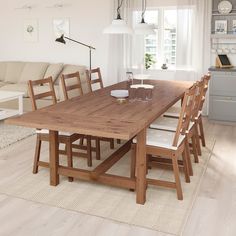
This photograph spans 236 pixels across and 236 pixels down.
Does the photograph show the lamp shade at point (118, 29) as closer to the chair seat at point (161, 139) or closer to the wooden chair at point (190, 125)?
the wooden chair at point (190, 125)

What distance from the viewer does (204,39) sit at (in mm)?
6082

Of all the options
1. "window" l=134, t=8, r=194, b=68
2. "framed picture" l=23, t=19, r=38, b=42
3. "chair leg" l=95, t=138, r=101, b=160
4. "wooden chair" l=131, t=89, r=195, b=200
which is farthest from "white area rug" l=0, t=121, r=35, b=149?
"window" l=134, t=8, r=194, b=68

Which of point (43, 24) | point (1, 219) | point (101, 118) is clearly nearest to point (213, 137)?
point (101, 118)

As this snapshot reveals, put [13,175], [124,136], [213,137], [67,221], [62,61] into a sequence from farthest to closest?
1. [62,61]
2. [213,137]
3. [13,175]
4. [67,221]
5. [124,136]

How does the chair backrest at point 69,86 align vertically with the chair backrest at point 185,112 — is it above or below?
above

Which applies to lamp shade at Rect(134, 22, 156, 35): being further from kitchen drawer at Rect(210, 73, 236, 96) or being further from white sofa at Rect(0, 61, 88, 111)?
white sofa at Rect(0, 61, 88, 111)

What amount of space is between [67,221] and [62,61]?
5.01 metres

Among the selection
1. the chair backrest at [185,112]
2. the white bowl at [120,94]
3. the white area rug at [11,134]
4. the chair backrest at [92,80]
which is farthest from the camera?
the white area rug at [11,134]

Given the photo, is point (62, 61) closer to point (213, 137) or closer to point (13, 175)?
point (213, 137)

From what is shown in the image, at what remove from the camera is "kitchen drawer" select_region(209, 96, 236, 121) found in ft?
18.9

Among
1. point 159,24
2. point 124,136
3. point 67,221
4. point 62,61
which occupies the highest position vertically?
point 159,24

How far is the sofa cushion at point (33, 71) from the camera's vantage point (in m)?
6.84

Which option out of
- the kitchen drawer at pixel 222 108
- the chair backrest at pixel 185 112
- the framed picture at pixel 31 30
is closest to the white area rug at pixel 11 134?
the chair backrest at pixel 185 112

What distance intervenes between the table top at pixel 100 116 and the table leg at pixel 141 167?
17 cm
